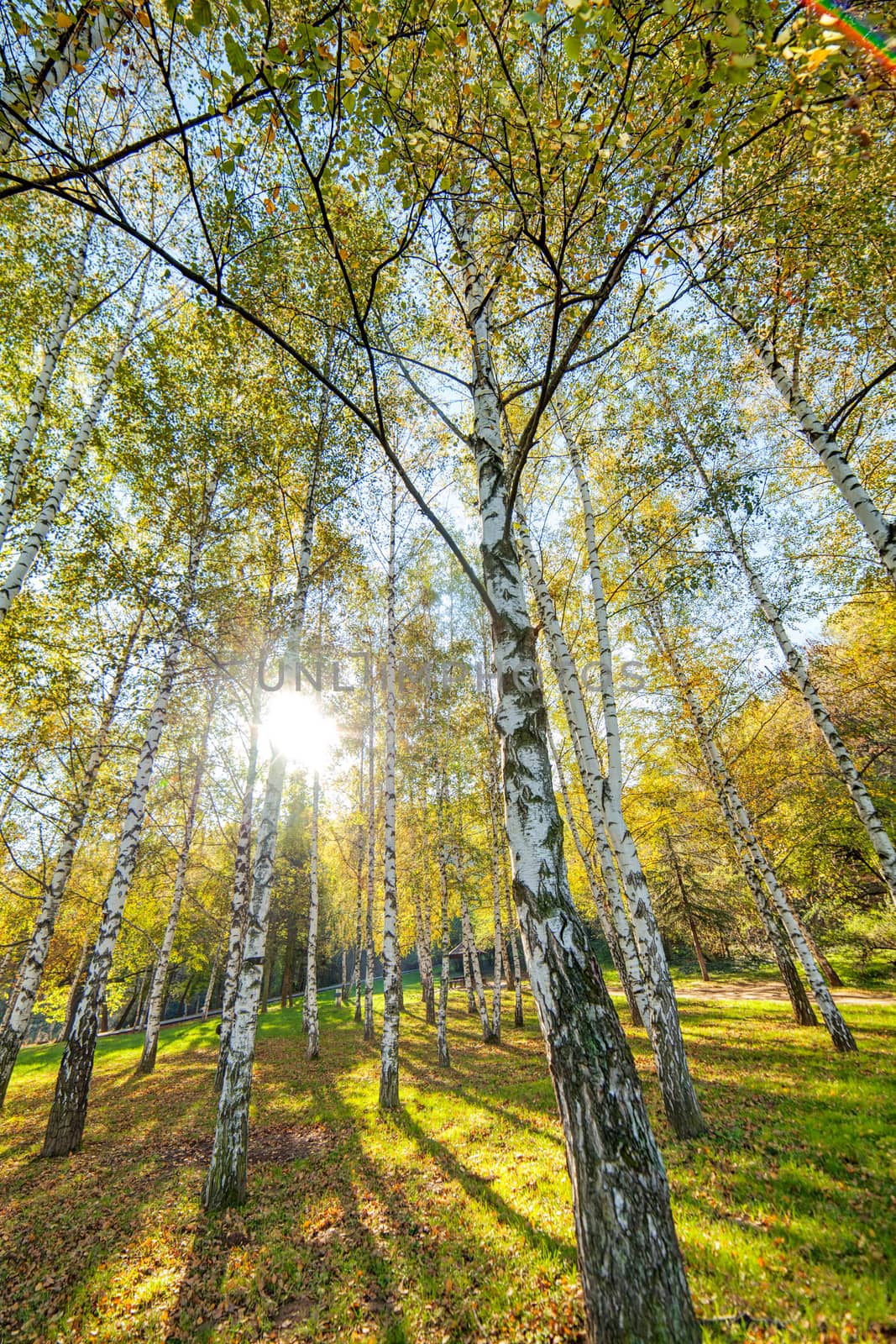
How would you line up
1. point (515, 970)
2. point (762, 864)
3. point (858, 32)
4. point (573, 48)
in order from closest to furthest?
1. point (573, 48)
2. point (858, 32)
3. point (762, 864)
4. point (515, 970)

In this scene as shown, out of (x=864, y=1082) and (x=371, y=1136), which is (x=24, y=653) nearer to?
(x=371, y=1136)

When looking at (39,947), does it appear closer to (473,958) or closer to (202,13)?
(473,958)

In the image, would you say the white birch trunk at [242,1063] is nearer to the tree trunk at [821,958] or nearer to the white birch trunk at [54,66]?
the white birch trunk at [54,66]

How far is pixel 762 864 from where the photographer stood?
10.7 m

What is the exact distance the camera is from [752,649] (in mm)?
12867

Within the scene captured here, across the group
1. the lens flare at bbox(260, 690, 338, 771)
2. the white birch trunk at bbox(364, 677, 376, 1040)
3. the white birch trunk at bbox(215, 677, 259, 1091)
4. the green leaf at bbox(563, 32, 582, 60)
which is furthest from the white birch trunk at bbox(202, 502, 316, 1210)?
the white birch trunk at bbox(364, 677, 376, 1040)

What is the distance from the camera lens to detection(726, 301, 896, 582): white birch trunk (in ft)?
20.4

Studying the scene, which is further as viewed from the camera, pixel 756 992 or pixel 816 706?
pixel 756 992

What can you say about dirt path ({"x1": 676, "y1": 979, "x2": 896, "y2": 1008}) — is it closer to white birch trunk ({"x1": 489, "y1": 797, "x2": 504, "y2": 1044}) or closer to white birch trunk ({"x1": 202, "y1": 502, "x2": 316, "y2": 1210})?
white birch trunk ({"x1": 489, "y1": 797, "x2": 504, "y2": 1044})

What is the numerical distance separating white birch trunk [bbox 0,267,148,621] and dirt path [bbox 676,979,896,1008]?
22.2 metres

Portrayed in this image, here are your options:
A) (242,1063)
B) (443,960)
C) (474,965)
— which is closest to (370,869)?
(474,965)

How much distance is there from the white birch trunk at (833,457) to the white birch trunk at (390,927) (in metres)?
7.72

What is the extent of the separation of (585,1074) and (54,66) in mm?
7172

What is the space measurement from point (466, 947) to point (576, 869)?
737cm
